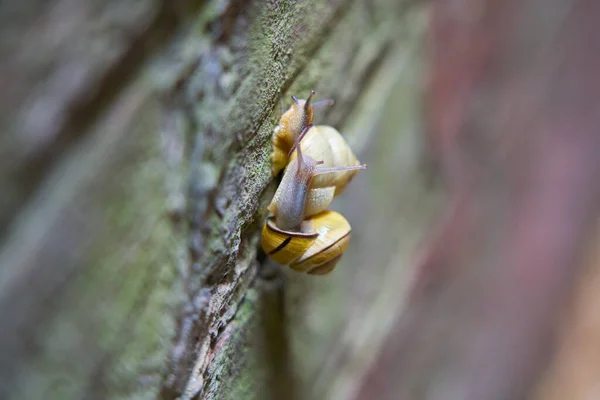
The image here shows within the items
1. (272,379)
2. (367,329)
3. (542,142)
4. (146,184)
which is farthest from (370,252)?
(542,142)

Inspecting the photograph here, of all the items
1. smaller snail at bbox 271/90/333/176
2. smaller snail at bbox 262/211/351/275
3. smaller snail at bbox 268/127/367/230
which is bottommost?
smaller snail at bbox 262/211/351/275

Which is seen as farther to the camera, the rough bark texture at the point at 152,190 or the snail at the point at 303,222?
the snail at the point at 303,222

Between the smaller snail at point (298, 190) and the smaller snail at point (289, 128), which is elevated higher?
the smaller snail at point (289, 128)

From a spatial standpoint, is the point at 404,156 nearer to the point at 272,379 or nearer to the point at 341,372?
the point at 341,372

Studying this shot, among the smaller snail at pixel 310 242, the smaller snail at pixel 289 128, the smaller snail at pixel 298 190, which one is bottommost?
the smaller snail at pixel 310 242

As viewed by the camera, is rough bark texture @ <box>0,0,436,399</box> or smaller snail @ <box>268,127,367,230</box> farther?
smaller snail @ <box>268,127,367,230</box>

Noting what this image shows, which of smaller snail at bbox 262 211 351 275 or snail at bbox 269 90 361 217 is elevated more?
snail at bbox 269 90 361 217

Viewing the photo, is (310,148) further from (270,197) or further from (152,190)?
(152,190)
